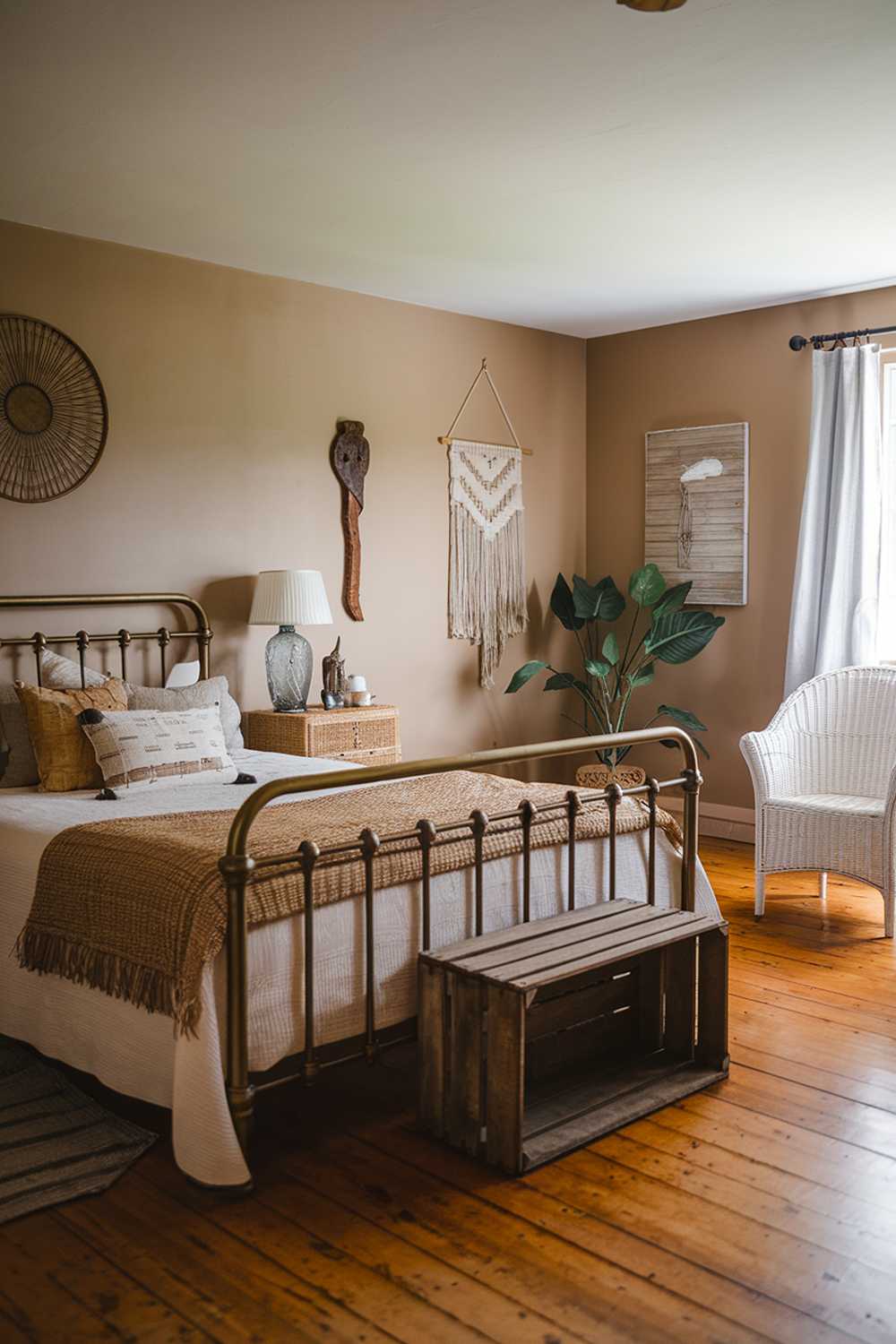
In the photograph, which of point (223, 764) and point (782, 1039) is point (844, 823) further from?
point (223, 764)

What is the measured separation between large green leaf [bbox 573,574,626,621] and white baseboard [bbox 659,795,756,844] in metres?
1.05

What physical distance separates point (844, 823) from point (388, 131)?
9.36ft

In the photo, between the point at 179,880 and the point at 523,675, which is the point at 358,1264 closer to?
the point at 179,880

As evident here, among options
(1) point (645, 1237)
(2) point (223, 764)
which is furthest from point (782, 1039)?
(2) point (223, 764)

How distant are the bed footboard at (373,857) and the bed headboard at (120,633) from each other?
176cm

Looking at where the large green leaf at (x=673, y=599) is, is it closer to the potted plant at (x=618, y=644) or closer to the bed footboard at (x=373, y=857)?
the potted plant at (x=618, y=644)

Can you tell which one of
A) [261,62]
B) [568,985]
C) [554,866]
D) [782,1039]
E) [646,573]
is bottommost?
[782,1039]

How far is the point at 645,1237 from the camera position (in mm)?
2334

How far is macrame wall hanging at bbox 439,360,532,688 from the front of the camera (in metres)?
5.90

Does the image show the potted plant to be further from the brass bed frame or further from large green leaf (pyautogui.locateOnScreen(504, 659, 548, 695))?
the brass bed frame

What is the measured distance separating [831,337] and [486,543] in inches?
74.2

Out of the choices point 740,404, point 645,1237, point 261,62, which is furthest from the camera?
point 740,404

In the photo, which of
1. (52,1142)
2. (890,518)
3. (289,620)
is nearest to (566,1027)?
(52,1142)

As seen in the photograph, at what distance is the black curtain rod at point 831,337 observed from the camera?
5293 mm
